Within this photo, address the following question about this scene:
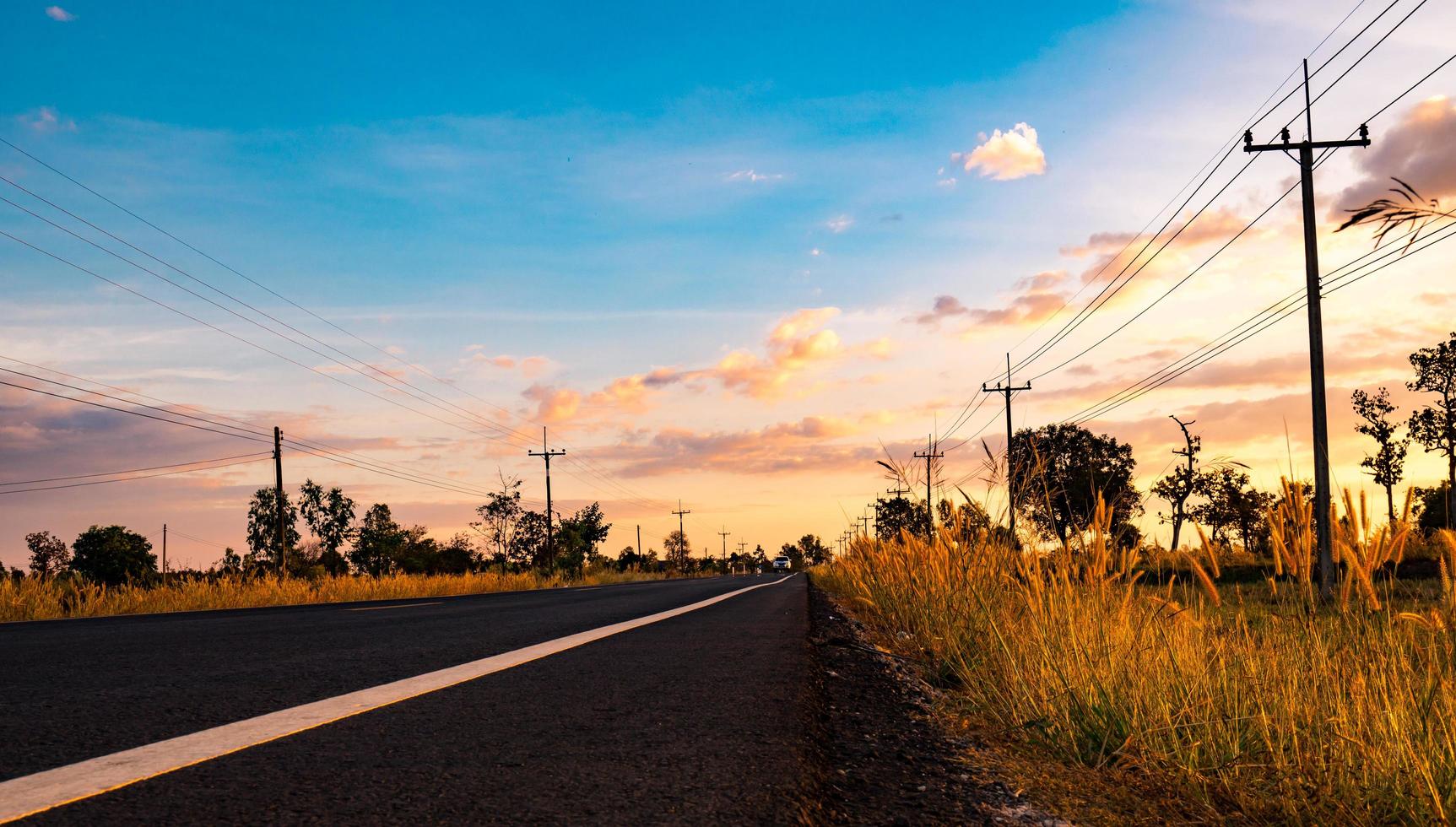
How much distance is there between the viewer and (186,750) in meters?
3.00

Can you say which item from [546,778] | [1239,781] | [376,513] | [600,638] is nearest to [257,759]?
[546,778]

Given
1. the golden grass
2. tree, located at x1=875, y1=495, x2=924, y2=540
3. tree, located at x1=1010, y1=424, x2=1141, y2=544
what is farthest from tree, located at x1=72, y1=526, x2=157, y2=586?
tree, located at x1=1010, y1=424, x2=1141, y2=544

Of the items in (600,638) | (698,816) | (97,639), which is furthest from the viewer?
(97,639)

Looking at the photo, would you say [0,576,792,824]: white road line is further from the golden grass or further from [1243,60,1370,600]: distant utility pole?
[1243,60,1370,600]: distant utility pole

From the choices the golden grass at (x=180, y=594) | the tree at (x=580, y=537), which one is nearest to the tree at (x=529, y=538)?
the tree at (x=580, y=537)

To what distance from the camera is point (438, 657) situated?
6098 mm

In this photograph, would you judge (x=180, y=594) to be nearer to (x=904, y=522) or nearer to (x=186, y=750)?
(x=904, y=522)

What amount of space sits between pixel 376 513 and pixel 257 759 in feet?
333

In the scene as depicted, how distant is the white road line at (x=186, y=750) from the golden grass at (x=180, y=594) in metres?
14.3

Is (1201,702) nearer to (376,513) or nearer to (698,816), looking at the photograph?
(698,816)

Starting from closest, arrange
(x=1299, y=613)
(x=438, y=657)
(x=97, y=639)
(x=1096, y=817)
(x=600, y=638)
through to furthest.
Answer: (x=1096, y=817), (x=1299, y=613), (x=438, y=657), (x=600, y=638), (x=97, y=639)

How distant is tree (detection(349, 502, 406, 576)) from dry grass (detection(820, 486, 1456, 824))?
306 ft

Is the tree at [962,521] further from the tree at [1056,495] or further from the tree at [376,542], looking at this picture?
the tree at [376,542]

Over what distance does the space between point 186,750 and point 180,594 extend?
20412 millimetres
